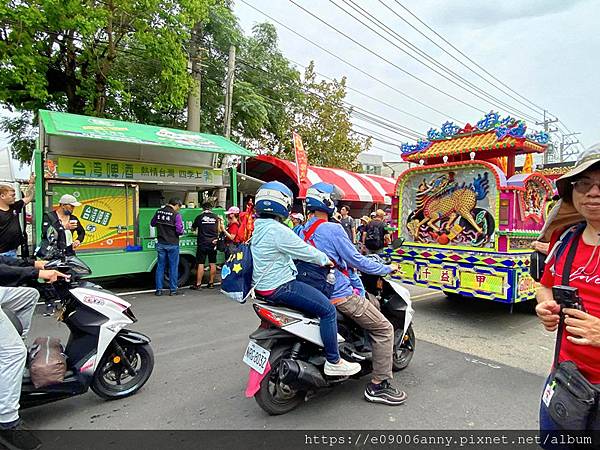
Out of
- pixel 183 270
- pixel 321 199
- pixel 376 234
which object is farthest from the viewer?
pixel 376 234

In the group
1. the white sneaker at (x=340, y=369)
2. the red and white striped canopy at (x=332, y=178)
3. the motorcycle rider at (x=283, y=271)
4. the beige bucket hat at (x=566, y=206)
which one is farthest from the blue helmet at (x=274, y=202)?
the red and white striped canopy at (x=332, y=178)

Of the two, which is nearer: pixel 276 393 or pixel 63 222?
pixel 276 393

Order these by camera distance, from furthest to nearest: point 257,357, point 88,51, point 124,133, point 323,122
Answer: point 323,122 < point 88,51 < point 124,133 < point 257,357

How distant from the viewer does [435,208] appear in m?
6.34

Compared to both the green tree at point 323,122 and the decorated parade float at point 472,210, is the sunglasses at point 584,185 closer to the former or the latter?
the decorated parade float at point 472,210

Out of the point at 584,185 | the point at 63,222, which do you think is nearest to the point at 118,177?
the point at 63,222

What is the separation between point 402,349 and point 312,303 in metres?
1.45

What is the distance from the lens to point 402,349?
388 cm

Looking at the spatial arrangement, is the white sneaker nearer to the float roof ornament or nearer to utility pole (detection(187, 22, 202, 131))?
the float roof ornament

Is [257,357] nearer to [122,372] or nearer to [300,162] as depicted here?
[122,372]

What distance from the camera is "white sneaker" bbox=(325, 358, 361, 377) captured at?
119 inches

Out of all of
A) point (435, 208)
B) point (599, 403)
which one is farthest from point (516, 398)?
point (435, 208)

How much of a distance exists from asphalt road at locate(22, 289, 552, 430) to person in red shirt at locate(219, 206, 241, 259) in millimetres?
2761

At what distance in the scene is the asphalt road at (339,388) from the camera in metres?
2.94
